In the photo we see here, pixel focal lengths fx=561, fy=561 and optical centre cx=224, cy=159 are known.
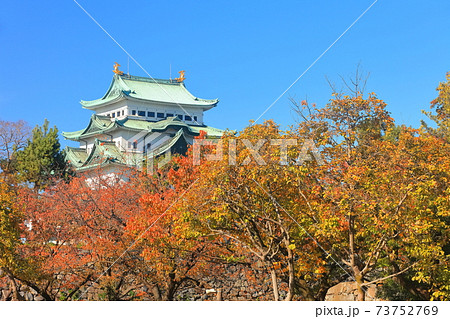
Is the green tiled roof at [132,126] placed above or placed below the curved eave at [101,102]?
below

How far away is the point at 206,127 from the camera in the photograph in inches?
1886

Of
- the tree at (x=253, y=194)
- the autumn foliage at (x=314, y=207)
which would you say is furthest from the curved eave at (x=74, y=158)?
the tree at (x=253, y=194)

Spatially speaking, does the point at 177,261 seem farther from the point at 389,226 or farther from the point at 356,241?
the point at 389,226

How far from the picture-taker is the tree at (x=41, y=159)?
3225cm

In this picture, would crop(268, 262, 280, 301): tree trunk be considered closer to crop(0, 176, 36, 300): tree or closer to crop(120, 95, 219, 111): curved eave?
crop(0, 176, 36, 300): tree

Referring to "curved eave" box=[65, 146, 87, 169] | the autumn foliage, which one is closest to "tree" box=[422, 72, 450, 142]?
the autumn foliage

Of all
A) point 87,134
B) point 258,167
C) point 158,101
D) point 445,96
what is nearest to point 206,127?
point 158,101

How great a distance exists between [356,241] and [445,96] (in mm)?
9941

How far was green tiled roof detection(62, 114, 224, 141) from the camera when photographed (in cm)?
4259

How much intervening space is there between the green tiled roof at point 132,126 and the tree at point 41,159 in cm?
968

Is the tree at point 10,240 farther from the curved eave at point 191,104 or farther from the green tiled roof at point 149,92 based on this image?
the green tiled roof at point 149,92

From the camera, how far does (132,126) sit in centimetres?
4572

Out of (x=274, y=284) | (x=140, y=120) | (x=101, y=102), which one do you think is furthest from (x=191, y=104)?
(x=274, y=284)

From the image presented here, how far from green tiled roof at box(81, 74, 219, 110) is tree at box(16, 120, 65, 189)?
14.6 metres
